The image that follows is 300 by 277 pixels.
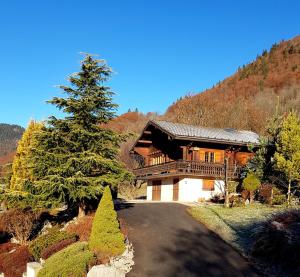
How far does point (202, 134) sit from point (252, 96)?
48.5 meters

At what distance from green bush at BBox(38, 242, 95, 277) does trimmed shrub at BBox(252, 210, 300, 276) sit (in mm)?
6171

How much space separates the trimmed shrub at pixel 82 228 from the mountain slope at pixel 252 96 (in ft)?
141

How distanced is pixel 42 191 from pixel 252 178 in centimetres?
1508

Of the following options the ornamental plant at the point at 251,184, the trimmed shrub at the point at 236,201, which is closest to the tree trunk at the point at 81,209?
the trimmed shrub at the point at 236,201

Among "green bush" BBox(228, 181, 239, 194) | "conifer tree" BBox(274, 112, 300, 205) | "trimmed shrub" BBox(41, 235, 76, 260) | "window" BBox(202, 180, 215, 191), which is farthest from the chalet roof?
"trimmed shrub" BBox(41, 235, 76, 260)

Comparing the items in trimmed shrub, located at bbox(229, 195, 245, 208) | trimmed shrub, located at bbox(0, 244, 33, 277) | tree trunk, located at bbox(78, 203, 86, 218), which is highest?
trimmed shrub, located at bbox(229, 195, 245, 208)

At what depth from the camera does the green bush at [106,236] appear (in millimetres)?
14461

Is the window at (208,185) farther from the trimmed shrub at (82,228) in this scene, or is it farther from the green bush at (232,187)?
the trimmed shrub at (82,228)

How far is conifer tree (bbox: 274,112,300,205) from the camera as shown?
81.8 ft

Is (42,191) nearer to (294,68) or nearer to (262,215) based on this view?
(262,215)

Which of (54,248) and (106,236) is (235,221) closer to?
(106,236)

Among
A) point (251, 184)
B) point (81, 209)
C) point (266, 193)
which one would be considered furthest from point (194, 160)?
point (81, 209)

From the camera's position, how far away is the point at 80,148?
21500mm

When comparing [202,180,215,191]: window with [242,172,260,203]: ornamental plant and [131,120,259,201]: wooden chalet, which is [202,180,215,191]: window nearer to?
[131,120,259,201]: wooden chalet
